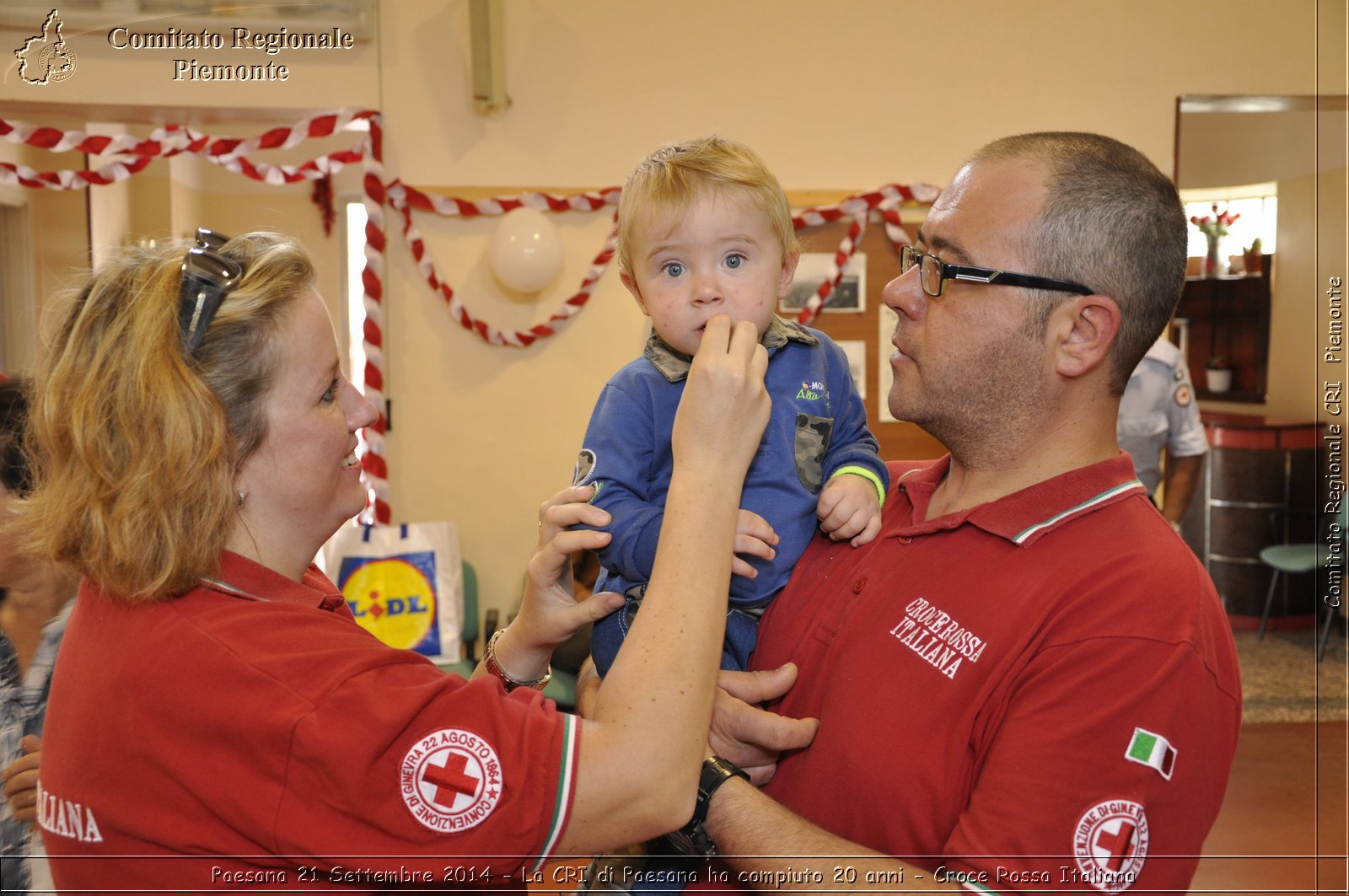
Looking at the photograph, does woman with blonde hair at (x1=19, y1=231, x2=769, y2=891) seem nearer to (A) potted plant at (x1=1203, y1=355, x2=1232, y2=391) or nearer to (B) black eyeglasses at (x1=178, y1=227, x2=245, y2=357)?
(B) black eyeglasses at (x1=178, y1=227, x2=245, y2=357)

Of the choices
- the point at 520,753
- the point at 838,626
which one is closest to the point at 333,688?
the point at 520,753

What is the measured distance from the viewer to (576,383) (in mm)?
4836

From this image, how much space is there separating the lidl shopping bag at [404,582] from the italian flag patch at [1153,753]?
11.7ft

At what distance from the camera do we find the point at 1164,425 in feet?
15.2

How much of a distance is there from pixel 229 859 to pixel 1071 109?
5072 mm

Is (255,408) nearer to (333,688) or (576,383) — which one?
(333,688)

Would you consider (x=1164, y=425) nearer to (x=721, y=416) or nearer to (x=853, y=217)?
(x=853, y=217)

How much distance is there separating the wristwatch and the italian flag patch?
21.3 inches

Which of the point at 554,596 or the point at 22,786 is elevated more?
the point at 554,596

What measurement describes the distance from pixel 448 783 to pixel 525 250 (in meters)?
3.62

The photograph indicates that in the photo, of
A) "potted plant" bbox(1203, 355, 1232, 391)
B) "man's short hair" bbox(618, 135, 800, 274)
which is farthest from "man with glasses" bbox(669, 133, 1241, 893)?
"potted plant" bbox(1203, 355, 1232, 391)

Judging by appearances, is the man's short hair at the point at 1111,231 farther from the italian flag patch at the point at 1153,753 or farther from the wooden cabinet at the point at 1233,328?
the wooden cabinet at the point at 1233,328

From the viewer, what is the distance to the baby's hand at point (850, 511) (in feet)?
5.44

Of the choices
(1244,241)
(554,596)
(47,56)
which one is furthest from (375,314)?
(1244,241)
